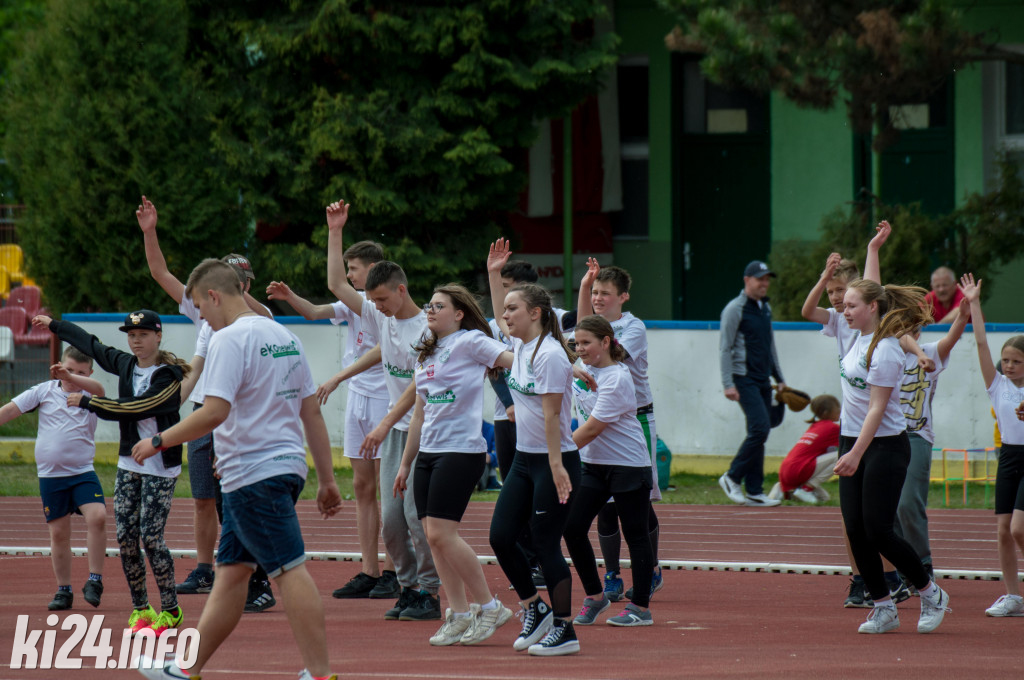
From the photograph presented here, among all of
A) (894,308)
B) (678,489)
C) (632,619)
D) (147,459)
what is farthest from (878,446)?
(678,489)

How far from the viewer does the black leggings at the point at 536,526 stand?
22.1 feet

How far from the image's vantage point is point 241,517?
5559 millimetres

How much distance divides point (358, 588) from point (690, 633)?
2204 mm

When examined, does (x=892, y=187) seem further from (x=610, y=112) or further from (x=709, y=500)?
(x=709, y=500)

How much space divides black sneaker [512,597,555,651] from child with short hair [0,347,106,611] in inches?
110

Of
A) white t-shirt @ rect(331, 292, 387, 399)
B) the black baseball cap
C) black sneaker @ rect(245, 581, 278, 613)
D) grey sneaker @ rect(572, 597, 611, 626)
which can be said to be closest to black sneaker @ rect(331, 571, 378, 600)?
black sneaker @ rect(245, 581, 278, 613)

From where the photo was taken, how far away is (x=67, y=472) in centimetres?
812

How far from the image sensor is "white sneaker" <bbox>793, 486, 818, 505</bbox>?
13000mm

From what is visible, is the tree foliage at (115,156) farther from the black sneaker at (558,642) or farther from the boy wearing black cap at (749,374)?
the black sneaker at (558,642)

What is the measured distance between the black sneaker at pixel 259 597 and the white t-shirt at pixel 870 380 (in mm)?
3544

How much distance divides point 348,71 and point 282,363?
13.5 meters

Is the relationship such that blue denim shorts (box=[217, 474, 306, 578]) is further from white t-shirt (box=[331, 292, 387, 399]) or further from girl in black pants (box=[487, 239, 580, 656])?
white t-shirt (box=[331, 292, 387, 399])

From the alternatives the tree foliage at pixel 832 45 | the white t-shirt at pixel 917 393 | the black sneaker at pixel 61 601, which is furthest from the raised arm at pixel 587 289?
the tree foliage at pixel 832 45

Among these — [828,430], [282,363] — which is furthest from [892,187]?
[282,363]
